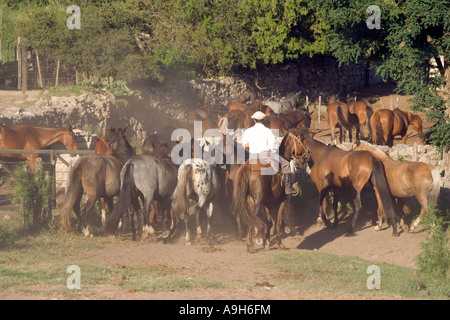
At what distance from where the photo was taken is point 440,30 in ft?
55.3

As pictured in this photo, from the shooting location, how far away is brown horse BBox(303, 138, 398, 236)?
15.5 meters

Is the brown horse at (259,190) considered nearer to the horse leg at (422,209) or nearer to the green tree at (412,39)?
the horse leg at (422,209)

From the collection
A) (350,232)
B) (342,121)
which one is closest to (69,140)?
(350,232)

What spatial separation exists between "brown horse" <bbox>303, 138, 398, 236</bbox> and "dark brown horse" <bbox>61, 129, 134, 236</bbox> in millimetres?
4485

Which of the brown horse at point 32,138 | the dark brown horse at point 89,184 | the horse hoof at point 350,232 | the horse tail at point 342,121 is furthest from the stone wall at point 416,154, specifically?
the brown horse at point 32,138

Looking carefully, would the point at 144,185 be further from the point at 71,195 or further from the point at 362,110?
the point at 362,110

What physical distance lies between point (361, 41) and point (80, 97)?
1084cm

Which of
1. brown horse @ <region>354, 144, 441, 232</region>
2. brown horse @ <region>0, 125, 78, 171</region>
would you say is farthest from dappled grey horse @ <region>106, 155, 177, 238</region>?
brown horse @ <region>354, 144, 441, 232</region>

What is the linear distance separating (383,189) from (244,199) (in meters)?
3.74

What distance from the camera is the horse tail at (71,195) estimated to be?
14.5 metres

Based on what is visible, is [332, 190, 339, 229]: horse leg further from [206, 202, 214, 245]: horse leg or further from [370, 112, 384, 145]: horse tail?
[370, 112, 384, 145]: horse tail

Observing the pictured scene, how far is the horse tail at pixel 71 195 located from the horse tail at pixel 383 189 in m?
6.73

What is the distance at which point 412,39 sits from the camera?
1684 centimetres
